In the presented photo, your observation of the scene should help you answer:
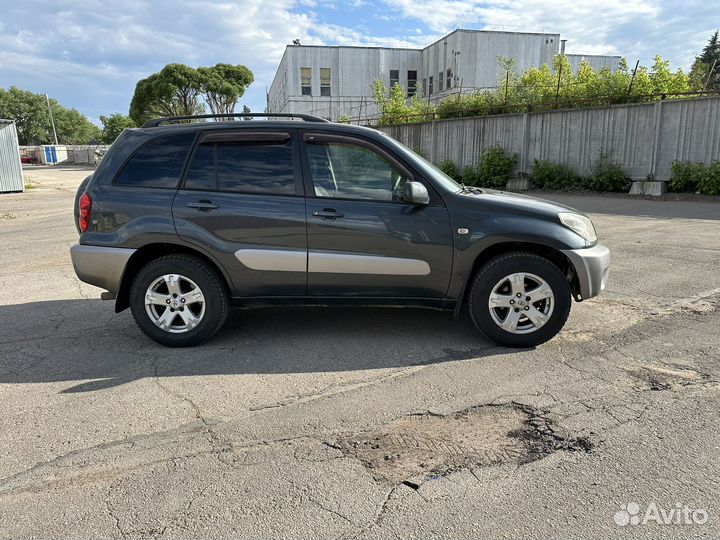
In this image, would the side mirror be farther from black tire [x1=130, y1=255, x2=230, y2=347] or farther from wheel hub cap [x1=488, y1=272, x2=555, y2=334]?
black tire [x1=130, y1=255, x2=230, y2=347]

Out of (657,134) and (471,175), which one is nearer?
(657,134)

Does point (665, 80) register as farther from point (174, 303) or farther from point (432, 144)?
point (174, 303)

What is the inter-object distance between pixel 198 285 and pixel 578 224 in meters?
3.28

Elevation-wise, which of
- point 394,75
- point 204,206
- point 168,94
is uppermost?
point 394,75

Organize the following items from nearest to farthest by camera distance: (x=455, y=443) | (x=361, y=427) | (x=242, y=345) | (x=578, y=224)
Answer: (x=455, y=443) < (x=361, y=427) < (x=578, y=224) < (x=242, y=345)

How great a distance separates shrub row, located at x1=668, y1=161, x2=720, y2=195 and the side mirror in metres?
15.1

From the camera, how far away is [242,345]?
461 centimetres

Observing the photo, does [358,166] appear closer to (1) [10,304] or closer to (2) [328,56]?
(1) [10,304]

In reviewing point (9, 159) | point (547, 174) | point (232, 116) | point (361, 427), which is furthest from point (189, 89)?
point (361, 427)

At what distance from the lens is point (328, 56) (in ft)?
162

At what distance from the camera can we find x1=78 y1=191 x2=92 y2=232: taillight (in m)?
4.49

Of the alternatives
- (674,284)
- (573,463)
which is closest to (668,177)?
(674,284)

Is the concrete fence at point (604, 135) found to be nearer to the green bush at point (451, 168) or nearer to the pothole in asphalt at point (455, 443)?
the green bush at point (451, 168)

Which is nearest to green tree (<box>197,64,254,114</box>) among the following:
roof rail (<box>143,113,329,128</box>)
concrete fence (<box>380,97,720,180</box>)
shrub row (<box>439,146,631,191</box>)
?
concrete fence (<box>380,97,720,180</box>)
